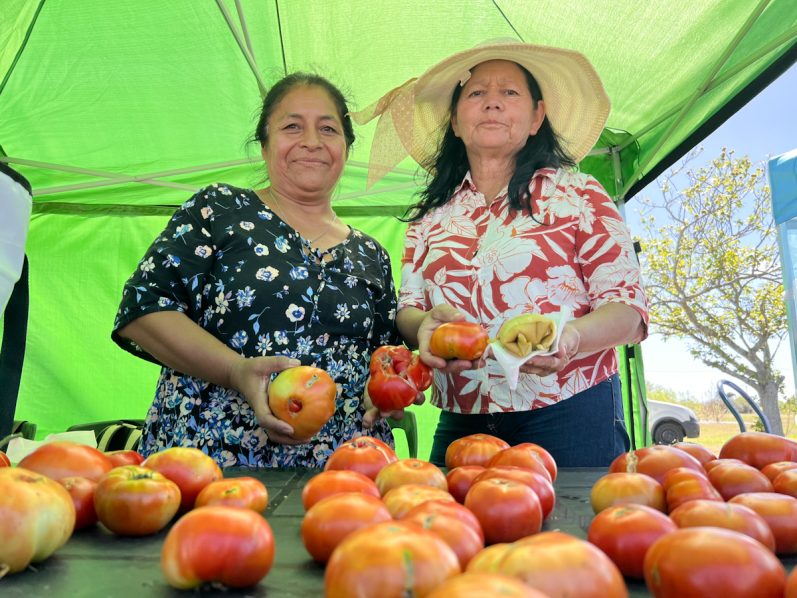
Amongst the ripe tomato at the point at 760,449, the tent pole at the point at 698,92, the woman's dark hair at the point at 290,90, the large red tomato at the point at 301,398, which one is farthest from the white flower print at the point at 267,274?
the tent pole at the point at 698,92

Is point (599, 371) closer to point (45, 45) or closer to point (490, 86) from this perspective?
point (490, 86)

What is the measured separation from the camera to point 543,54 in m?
2.42

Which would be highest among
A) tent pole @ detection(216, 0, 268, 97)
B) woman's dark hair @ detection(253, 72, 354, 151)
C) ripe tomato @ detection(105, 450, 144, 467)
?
tent pole @ detection(216, 0, 268, 97)

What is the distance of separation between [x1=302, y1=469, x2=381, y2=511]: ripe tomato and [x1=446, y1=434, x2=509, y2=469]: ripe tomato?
38 cm

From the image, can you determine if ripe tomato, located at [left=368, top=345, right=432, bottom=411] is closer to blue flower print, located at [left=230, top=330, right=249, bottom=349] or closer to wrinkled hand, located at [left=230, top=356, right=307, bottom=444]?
wrinkled hand, located at [left=230, top=356, right=307, bottom=444]

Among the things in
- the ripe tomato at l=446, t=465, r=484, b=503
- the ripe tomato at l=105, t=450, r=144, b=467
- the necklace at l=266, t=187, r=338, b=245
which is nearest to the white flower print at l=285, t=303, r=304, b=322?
the necklace at l=266, t=187, r=338, b=245

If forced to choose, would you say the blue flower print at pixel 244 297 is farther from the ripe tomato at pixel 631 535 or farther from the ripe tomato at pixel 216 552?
the ripe tomato at pixel 631 535

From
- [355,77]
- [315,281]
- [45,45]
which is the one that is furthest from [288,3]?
[315,281]

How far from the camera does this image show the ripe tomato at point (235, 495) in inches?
44.8

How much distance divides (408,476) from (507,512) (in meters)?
0.27

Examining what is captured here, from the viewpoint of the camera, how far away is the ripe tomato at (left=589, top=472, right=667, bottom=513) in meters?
1.19

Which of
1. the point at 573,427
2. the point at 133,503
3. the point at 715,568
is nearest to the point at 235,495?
the point at 133,503

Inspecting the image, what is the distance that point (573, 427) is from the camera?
6.80 ft

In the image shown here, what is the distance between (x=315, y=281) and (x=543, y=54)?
118 centimetres
